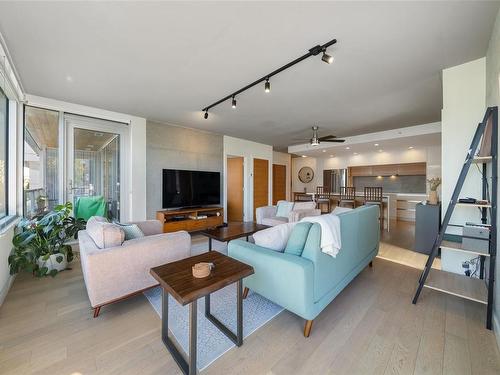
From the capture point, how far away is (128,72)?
8.14ft

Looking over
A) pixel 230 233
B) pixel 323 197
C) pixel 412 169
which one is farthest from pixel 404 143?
pixel 230 233

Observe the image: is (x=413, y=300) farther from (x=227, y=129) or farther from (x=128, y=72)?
(x=227, y=129)

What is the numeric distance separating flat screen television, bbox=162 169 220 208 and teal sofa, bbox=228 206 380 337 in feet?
9.56

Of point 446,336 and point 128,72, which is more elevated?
point 128,72

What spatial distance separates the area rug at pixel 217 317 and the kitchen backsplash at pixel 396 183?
665 cm

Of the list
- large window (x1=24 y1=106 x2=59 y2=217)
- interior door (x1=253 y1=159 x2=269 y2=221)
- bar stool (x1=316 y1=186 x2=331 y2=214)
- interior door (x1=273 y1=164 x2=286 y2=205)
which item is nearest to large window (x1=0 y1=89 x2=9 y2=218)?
large window (x1=24 y1=106 x2=59 y2=217)

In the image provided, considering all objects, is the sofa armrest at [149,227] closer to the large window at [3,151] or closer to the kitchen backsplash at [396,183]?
the large window at [3,151]

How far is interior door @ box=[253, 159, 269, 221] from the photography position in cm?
646

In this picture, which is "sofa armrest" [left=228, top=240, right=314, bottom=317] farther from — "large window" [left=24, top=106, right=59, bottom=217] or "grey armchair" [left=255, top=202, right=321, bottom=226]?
"large window" [left=24, top=106, right=59, bottom=217]

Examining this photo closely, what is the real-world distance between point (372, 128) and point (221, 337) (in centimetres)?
507

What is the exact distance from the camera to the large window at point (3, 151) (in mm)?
2571

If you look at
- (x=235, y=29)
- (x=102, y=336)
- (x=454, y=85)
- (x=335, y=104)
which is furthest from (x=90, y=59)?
(x=454, y=85)

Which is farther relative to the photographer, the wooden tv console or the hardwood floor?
the wooden tv console

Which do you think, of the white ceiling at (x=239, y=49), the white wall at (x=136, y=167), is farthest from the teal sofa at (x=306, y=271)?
the white wall at (x=136, y=167)
